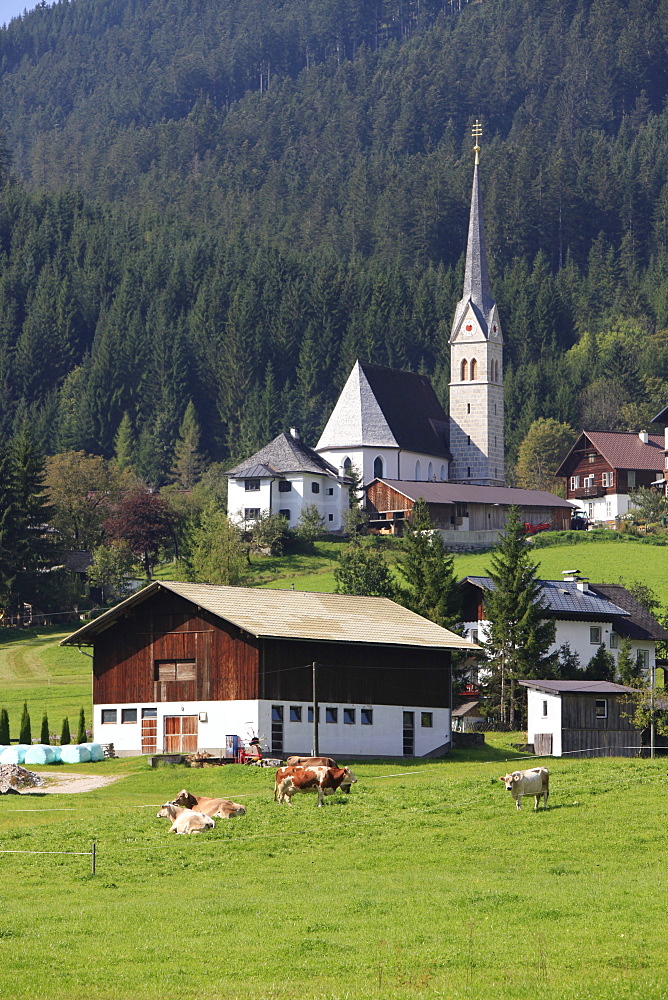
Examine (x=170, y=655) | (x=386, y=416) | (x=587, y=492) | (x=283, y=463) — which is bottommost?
(x=170, y=655)

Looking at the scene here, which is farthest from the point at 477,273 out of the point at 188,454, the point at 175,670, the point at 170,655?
the point at 175,670

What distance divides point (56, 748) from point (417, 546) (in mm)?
22963

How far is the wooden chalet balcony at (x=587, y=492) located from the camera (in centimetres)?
13425

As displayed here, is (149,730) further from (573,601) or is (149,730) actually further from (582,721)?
Answer: (573,601)

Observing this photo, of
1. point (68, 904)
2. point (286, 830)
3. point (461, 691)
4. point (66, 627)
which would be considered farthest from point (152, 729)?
point (66, 627)

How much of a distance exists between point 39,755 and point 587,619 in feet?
85.0

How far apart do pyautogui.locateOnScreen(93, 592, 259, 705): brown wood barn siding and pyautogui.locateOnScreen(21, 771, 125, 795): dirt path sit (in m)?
6.23

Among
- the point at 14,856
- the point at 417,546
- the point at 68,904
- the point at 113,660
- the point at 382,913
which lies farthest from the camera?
the point at 417,546

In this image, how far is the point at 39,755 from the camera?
5050 centimetres

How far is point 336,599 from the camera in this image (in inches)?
2328

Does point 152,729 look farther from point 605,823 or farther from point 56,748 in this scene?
point 605,823

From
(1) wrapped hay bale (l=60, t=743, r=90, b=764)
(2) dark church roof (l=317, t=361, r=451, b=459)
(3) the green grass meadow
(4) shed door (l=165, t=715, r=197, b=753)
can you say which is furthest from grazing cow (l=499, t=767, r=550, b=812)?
(2) dark church roof (l=317, t=361, r=451, b=459)

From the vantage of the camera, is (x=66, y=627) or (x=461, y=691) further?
(x=66, y=627)

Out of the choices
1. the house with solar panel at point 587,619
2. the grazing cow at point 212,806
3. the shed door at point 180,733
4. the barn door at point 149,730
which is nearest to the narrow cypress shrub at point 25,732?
the barn door at point 149,730
